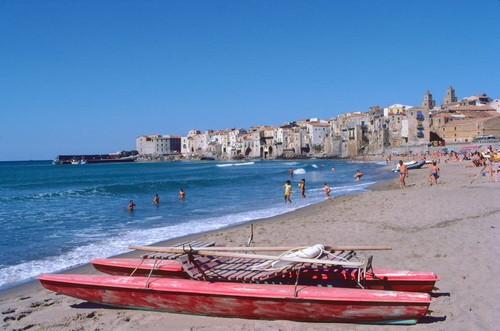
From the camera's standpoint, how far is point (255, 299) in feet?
14.9

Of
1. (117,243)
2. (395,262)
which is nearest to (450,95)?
(117,243)

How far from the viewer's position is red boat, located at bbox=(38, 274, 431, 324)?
13.6ft

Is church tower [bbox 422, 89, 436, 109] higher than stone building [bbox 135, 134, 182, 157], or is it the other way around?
church tower [bbox 422, 89, 436, 109]

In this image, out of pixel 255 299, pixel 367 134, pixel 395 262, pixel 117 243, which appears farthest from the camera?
pixel 367 134

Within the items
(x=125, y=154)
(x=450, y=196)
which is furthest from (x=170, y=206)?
(x=125, y=154)

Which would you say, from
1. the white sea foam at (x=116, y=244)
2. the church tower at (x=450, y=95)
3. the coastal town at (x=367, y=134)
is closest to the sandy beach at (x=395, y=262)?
the white sea foam at (x=116, y=244)

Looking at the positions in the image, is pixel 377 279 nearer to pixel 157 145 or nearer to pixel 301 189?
pixel 301 189

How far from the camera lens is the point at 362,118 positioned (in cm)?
9062

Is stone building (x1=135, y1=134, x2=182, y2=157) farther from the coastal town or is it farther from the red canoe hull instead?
the red canoe hull

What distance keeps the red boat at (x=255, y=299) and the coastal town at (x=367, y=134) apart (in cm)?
6088

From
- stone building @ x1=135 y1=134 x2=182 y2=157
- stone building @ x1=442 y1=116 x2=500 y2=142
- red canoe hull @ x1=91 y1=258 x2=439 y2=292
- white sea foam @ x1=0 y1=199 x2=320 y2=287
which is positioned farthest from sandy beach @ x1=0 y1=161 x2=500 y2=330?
stone building @ x1=135 y1=134 x2=182 y2=157

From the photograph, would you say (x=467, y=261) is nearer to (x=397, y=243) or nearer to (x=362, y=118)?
(x=397, y=243)

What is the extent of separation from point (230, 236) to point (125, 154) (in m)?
170

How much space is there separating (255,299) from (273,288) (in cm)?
26
